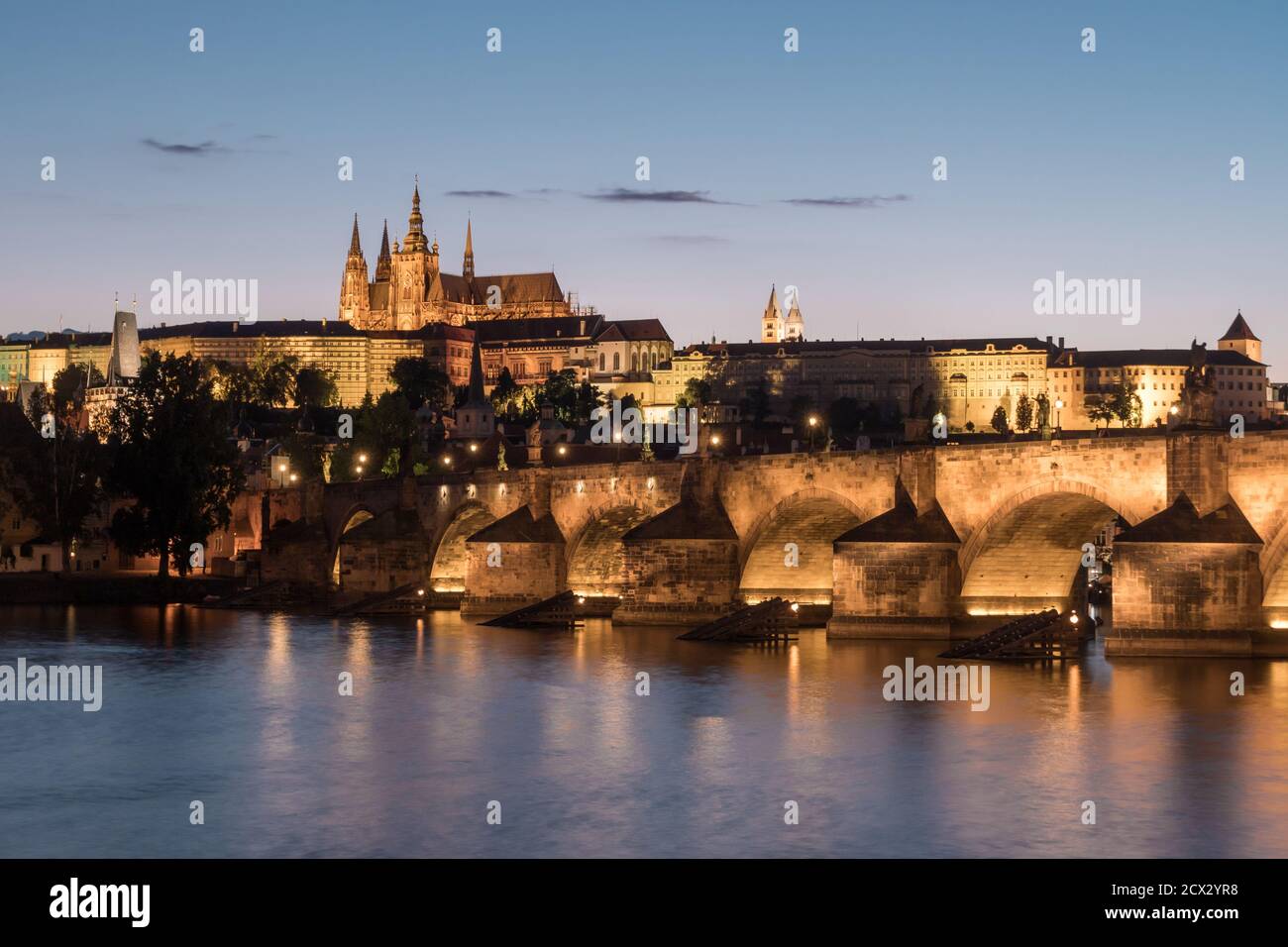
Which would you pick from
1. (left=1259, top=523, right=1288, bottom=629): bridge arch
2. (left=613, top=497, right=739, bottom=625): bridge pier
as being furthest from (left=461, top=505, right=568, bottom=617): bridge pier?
(left=1259, top=523, right=1288, bottom=629): bridge arch

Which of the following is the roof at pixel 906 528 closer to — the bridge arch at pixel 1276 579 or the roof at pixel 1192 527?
the roof at pixel 1192 527

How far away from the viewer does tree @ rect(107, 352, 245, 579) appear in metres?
79.2

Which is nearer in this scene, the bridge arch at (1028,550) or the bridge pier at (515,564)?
the bridge arch at (1028,550)

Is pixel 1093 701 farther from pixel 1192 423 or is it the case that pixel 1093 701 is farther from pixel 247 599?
pixel 247 599

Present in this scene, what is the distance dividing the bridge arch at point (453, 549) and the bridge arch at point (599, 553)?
723 centimetres

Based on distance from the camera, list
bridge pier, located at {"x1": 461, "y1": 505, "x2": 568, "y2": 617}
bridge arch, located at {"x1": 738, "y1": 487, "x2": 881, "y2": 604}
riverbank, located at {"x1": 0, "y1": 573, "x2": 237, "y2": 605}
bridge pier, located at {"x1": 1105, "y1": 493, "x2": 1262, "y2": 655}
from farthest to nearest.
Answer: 1. riverbank, located at {"x1": 0, "y1": 573, "x2": 237, "y2": 605}
2. bridge pier, located at {"x1": 461, "y1": 505, "x2": 568, "y2": 617}
3. bridge arch, located at {"x1": 738, "y1": 487, "x2": 881, "y2": 604}
4. bridge pier, located at {"x1": 1105, "y1": 493, "x2": 1262, "y2": 655}

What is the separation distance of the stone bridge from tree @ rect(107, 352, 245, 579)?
283 inches

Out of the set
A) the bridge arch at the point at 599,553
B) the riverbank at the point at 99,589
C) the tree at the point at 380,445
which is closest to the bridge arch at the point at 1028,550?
the bridge arch at the point at 599,553

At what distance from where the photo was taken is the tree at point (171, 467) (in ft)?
260

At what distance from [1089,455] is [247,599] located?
43.6 m

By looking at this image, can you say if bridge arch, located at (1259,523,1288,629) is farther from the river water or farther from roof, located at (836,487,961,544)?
roof, located at (836,487,961,544)

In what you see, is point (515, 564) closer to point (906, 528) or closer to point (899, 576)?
point (899, 576)

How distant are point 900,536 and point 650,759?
16398mm
